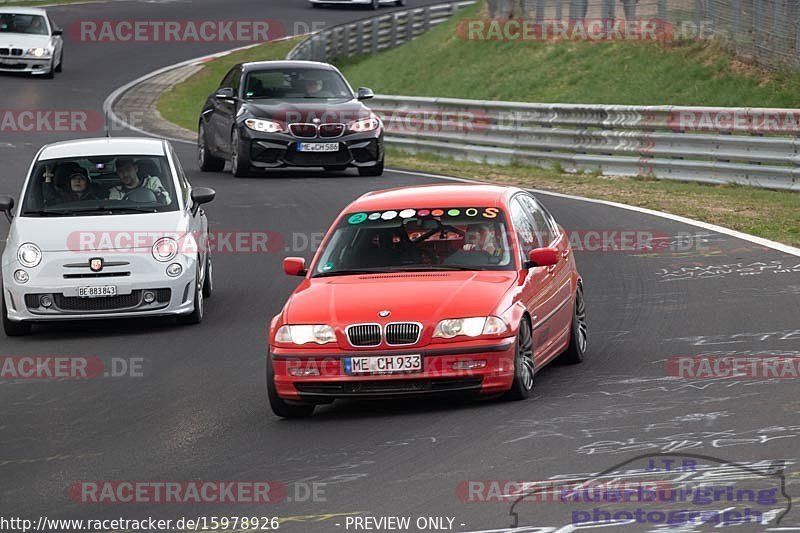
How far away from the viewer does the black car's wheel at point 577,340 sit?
11.6m

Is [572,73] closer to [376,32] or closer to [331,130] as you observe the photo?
[331,130]

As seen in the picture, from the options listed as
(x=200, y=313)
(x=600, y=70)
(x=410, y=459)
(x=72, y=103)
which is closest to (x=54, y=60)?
(x=72, y=103)

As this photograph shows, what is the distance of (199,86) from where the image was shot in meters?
42.9

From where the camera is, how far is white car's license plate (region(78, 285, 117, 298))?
45.8 feet

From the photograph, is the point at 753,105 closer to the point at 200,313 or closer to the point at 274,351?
the point at 200,313

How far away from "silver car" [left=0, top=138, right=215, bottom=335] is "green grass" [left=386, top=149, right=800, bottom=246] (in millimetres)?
6606

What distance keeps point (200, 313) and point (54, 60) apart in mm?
29698

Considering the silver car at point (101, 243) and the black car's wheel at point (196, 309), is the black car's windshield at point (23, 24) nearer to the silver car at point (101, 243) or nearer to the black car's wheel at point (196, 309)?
→ the silver car at point (101, 243)

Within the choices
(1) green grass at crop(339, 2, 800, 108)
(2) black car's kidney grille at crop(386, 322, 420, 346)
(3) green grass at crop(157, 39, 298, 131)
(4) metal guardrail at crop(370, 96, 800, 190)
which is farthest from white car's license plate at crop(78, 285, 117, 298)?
(3) green grass at crop(157, 39, 298, 131)

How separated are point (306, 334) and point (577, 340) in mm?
2339

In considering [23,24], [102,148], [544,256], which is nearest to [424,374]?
[544,256]

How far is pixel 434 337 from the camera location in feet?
32.7

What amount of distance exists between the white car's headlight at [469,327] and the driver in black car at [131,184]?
5520 millimetres

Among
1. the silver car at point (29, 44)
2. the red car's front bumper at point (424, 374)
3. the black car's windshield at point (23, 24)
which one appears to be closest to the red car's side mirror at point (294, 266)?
the red car's front bumper at point (424, 374)
